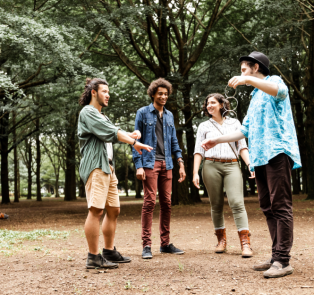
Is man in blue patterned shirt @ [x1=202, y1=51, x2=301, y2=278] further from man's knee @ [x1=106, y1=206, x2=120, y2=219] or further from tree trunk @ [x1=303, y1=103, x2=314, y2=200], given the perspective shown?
tree trunk @ [x1=303, y1=103, x2=314, y2=200]

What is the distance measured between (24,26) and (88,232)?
6.82m

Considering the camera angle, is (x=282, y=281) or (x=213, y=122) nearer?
(x=282, y=281)

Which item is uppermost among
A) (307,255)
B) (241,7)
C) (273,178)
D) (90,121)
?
(241,7)

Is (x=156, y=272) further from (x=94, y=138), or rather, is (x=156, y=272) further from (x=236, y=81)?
(x=236, y=81)

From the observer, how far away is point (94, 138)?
4.38m

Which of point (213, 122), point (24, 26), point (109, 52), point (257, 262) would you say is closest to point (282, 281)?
point (257, 262)

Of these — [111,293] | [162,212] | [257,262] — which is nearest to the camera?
[111,293]

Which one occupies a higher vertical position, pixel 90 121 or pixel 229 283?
pixel 90 121

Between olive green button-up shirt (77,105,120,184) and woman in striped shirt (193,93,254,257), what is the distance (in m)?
1.56

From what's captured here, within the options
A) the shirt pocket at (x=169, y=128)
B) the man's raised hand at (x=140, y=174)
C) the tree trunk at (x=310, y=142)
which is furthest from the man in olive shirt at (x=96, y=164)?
the tree trunk at (x=310, y=142)

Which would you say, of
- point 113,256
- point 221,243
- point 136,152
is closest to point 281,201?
point 221,243

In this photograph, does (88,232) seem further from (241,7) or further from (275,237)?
(241,7)

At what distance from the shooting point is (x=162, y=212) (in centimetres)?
537

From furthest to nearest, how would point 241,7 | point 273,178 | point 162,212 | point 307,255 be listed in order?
point 241,7 → point 162,212 → point 307,255 → point 273,178
